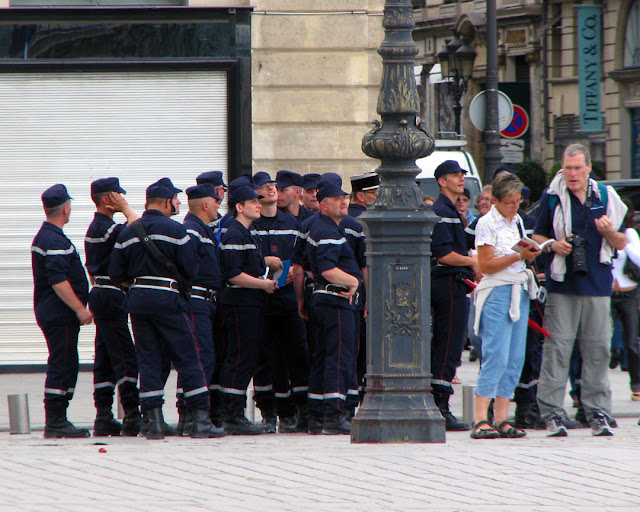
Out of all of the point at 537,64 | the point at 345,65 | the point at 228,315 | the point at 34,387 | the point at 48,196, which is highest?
the point at 537,64

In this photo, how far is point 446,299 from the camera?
10.4 m

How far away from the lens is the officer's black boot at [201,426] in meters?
9.84

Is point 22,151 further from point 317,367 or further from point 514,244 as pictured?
point 514,244

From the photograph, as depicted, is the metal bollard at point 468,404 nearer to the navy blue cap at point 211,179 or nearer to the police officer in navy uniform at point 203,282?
the police officer in navy uniform at point 203,282

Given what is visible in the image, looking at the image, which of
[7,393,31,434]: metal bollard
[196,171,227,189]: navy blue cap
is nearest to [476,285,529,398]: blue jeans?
[196,171,227,189]: navy blue cap

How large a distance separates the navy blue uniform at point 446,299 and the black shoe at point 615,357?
468cm

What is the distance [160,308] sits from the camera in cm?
964

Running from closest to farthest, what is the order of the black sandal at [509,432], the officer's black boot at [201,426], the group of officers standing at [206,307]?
the black sandal at [509,432], the group of officers standing at [206,307], the officer's black boot at [201,426]

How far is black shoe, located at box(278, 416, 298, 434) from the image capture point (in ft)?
34.8

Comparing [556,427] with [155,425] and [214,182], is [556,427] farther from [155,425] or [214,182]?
[214,182]

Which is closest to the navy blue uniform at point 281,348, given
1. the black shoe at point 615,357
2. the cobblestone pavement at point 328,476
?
the cobblestone pavement at point 328,476

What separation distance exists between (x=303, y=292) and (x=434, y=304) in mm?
1044

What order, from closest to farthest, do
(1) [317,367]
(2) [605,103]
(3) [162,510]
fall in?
(3) [162,510] → (1) [317,367] → (2) [605,103]

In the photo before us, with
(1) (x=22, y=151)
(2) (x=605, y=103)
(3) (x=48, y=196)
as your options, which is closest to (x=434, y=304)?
(3) (x=48, y=196)
